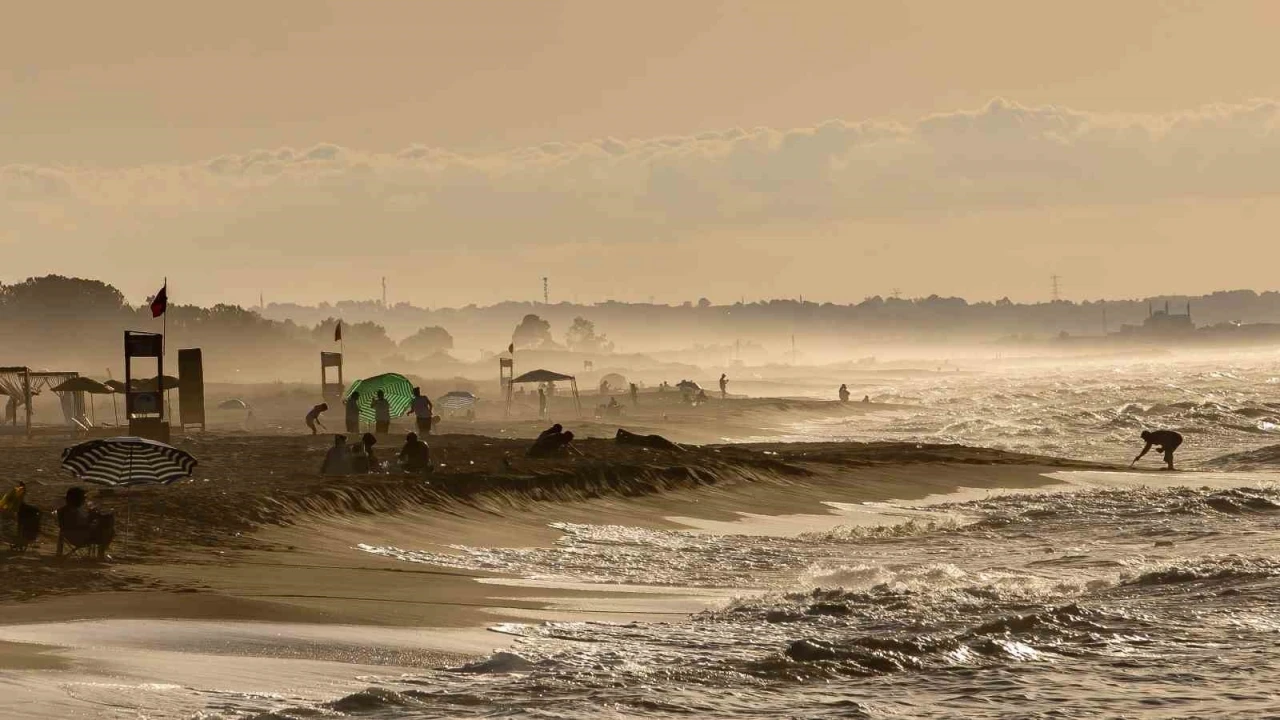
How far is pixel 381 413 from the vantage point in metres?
38.1

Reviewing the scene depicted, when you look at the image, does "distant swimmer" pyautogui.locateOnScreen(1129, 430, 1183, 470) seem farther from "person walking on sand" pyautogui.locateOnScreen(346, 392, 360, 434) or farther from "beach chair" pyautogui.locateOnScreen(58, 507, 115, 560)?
"beach chair" pyautogui.locateOnScreen(58, 507, 115, 560)

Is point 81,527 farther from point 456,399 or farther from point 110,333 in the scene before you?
point 110,333

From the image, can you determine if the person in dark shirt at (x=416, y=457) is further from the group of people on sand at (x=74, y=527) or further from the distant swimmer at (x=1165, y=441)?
the distant swimmer at (x=1165, y=441)

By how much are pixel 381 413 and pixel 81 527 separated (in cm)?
2152

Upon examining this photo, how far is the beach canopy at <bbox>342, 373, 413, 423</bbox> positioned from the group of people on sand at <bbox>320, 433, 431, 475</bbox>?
11.0 metres

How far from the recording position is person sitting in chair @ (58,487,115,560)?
16.6 meters

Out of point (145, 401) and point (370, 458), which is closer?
point (370, 458)

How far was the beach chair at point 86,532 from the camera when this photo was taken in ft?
54.3

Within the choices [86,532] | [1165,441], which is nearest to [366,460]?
[86,532]

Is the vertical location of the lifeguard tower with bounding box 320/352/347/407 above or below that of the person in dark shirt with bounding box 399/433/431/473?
above

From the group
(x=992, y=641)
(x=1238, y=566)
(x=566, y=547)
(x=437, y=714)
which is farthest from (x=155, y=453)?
(x=1238, y=566)

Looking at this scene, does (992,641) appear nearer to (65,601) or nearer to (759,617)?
(759,617)

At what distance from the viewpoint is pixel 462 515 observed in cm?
2431

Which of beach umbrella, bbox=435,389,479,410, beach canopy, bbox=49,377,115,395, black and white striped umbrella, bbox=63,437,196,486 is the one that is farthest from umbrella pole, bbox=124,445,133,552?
beach umbrella, bbox=435,389,479,410
